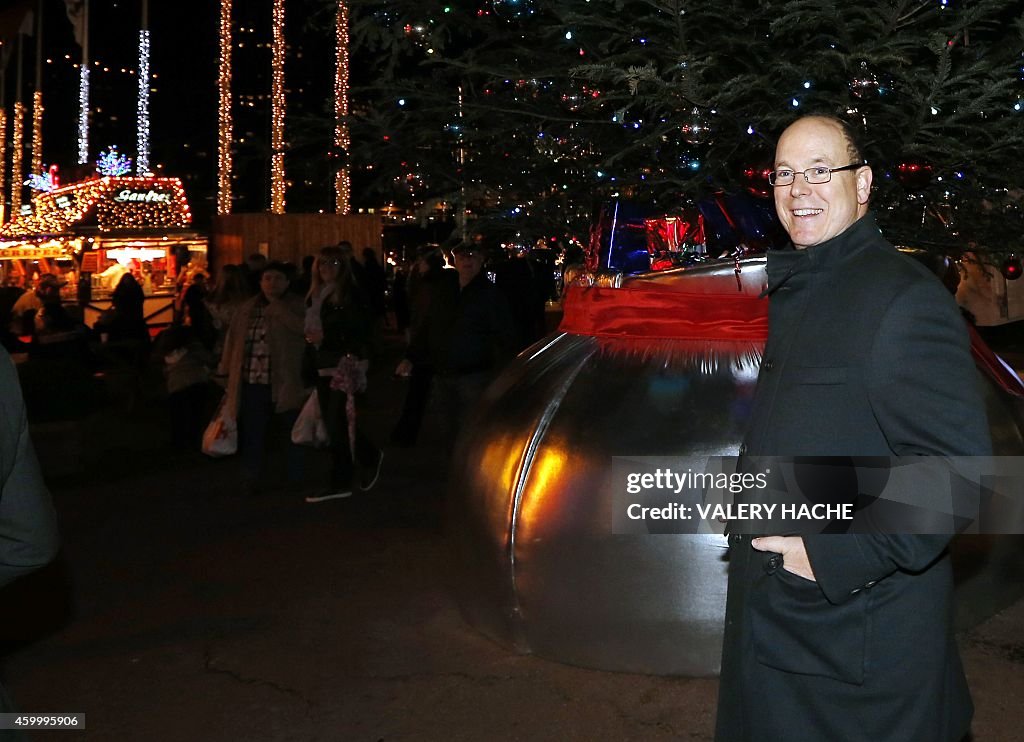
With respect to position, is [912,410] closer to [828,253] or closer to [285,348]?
[828,253]

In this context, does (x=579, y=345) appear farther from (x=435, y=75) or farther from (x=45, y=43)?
(x=45, y=43)

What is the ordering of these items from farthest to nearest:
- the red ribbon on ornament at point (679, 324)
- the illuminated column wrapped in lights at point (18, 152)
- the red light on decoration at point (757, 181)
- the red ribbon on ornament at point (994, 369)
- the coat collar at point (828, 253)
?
the illuminated column wrapped in lights at point (18, 152), the red ribbon on ornament at point (994, 369), the red light on decoration at point (757, 181), the red ribbon on ornament at point (679, 324), the coat collar at point (828, 253)

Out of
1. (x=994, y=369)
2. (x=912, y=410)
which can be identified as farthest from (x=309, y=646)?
(x=912, y=410)

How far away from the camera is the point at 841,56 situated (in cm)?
468

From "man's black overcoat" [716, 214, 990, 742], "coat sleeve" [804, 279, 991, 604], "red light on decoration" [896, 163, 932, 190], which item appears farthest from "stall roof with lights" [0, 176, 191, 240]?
"coat sleeve" [804, 279, 991, 604]

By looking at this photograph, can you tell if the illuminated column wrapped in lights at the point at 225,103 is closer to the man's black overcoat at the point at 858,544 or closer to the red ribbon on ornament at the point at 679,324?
the red ribbon on ornament at the point at 679,324

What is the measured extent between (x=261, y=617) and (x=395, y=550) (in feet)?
4.60

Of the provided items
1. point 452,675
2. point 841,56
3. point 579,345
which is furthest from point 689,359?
point 452,675

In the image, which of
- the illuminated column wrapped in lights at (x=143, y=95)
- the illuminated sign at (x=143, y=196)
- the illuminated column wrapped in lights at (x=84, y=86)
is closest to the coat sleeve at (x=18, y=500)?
the illuminated sign at (x=143, y=196)

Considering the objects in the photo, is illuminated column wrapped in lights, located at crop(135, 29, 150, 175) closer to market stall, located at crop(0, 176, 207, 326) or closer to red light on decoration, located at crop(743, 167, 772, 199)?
market stall, located at crop(0, 176, 207, 326)

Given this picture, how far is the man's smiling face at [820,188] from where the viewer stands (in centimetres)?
266

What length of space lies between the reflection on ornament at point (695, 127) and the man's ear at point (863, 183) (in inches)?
95.7

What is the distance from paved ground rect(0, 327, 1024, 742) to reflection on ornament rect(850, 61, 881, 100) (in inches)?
83.0

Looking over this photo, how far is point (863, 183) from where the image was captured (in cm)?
270
